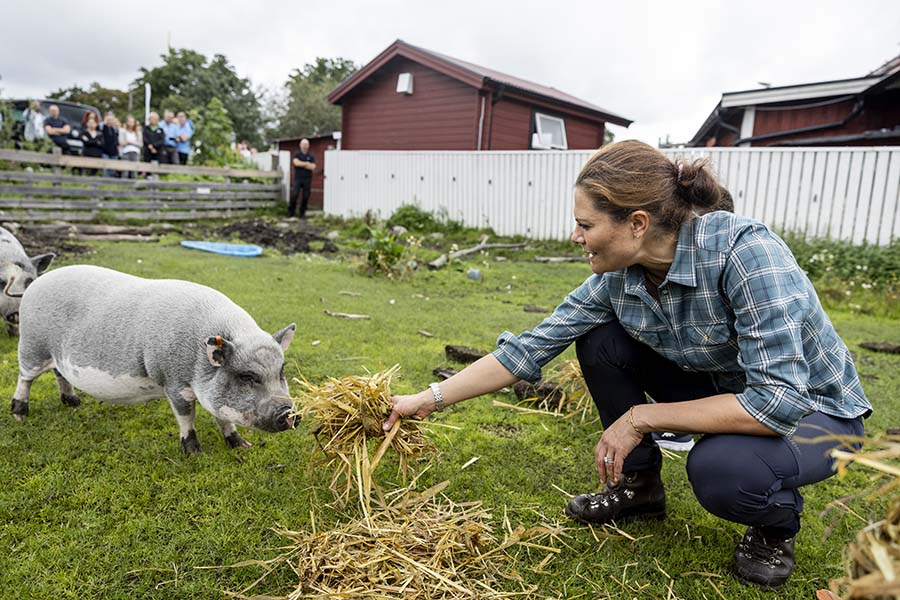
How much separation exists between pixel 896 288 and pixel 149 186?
46.8 feet

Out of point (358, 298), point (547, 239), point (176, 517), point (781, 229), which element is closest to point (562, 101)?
point (547, 239)

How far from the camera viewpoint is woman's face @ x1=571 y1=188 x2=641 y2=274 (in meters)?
2.43

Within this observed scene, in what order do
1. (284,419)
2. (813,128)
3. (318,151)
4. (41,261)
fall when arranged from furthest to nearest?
1. (318,151)
2. (813,128)
3. (41,261)
4. (284,419)

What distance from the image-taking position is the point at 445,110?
61.2 ft

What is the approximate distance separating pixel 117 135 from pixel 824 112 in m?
16.8

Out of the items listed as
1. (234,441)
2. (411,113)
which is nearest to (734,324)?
(234,441)

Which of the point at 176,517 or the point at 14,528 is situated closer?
the point at 14,528

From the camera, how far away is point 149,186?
14.3 meters

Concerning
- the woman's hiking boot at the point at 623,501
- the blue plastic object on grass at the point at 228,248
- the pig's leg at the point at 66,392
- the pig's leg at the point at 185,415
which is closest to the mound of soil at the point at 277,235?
the blue plastic object on grass at the point at 228,248

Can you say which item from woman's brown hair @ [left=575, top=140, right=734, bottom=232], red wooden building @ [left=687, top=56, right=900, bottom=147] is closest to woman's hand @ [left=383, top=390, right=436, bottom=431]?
woman's brown hair @ [left=575, top=140, right=734, bottom=232]

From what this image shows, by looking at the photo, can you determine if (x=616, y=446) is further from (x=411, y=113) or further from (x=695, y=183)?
(x=411, y=113)

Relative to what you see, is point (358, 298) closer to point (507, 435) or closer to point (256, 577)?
point (507, 435)

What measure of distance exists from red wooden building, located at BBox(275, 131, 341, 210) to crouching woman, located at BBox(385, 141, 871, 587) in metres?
16.7

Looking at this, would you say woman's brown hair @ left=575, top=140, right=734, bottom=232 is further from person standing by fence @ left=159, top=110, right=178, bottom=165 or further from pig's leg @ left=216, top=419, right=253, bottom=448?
person standing by fence @ left=159, top=110, right=178, bottom=165
